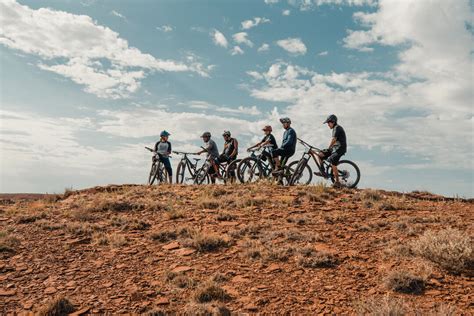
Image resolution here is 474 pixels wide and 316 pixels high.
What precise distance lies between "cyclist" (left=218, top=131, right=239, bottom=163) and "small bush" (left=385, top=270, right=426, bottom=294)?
10.6 m

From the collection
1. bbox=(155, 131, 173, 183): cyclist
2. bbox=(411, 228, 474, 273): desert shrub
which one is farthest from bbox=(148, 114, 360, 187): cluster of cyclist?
bbox=(411, 228, 474, 273): desert shrub

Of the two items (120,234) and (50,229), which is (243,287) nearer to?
(120,234)

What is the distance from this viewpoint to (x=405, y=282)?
22.5 ft

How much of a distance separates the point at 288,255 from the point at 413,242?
8.97ft

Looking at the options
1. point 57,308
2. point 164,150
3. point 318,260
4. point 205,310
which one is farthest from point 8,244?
point 164,150

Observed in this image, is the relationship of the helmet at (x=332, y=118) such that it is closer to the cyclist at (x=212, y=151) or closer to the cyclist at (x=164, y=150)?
the cyclist at (x=212, y=151)

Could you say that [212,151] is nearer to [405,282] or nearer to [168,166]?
[168,166]

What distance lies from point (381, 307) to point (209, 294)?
2.90m

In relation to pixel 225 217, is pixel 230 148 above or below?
above

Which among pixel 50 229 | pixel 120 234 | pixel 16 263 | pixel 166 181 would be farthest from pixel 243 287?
pixel 166 181

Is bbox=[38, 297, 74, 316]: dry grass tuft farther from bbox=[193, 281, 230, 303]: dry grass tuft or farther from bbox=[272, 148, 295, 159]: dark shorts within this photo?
bbox=[272, 148, 295, 159]: dark shorts

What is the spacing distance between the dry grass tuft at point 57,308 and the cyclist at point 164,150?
11080mm

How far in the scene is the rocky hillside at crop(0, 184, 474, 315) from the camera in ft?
22.3

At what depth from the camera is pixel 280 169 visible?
52.3 ft
